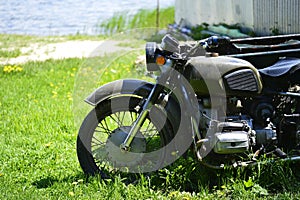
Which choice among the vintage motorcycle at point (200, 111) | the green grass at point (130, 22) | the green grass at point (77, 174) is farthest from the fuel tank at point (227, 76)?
the green grass at point (130, 22)

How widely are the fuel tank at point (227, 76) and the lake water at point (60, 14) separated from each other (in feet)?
34.2

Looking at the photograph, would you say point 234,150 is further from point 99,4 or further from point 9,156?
point 99,4

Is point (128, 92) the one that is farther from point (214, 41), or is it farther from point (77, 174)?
point (77, 174)

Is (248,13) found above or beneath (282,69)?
beneath

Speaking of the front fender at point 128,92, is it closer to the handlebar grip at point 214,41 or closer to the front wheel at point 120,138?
the front wheel at point 120,138

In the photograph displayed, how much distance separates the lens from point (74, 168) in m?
4.71

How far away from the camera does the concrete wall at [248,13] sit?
916 centimetres

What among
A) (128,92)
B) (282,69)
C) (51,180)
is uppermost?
(282,69)

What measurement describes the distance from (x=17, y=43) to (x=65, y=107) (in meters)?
6.07

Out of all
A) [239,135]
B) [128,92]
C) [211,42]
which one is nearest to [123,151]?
[128,92]

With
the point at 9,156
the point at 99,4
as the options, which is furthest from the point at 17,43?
the point at 9,156

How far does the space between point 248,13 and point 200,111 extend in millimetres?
6994

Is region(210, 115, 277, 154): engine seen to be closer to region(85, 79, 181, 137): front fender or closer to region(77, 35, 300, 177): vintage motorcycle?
region(77, 35, 300, 177): vintage motorcycle

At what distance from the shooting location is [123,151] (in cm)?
427
